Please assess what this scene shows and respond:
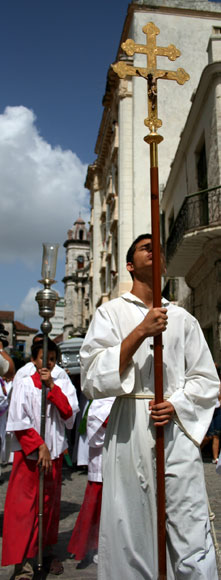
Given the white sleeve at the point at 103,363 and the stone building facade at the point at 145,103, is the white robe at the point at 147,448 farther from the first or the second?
the stone building facade at the point at 145,103

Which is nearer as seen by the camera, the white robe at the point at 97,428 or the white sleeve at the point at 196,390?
the white sleeve at the point at 196,390

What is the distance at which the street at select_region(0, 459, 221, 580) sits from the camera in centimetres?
399

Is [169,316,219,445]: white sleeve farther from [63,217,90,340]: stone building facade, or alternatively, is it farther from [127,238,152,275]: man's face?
[63,217,90,340]: stone building facade

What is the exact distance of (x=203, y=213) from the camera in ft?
45.0

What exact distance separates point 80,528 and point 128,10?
75.8ft

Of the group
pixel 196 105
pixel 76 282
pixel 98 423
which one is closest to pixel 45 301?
pixel 98 423

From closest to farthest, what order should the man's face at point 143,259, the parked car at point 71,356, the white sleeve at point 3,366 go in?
the man's face at point 143,259
the white sleeve at point 3,366
the parked car at point 71,356

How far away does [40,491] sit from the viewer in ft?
12.9

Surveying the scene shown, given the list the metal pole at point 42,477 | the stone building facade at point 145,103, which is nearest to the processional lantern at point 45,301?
the metal pole at point 42,477

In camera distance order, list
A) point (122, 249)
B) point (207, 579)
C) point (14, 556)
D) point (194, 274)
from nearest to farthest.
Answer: point (207, 579) → point (14, 556) → point (194, 274) → point (122, 249)

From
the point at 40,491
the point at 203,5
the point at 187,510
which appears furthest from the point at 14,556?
the point at 203,5

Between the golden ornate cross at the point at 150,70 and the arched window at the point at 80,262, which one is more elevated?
Answer: the arched window at the point at 80,262

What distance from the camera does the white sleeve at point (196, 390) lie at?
2525 mm

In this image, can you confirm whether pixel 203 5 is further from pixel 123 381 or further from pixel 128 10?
pixel 123 381
